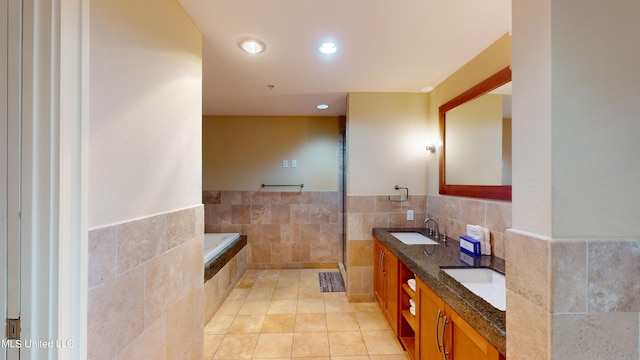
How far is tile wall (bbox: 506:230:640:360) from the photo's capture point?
0.61 metres

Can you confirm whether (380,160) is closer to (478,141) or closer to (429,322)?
(478,141)

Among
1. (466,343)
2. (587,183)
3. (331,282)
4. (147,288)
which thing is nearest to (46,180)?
(147,288)

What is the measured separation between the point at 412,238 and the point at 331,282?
1412mm

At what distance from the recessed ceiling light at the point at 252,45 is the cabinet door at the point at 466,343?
6.54 feet

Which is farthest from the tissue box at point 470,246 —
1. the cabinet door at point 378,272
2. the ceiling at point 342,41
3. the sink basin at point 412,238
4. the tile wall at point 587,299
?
the ceiling at point 342,41

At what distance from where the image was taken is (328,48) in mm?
1817

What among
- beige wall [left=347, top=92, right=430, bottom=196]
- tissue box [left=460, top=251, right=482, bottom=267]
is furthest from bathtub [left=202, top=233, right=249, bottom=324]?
Answer: tissue box [left=460, top=251, right=482, bottom=267]

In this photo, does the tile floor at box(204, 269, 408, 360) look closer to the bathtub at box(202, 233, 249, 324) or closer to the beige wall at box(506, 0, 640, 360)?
the bathtub at box(202, 233, 249, 324)

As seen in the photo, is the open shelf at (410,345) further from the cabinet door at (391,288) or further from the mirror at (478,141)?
the mirror at (478,141)

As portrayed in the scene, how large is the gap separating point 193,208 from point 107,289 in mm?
649

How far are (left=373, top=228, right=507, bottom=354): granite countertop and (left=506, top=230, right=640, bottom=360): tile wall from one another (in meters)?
0.29

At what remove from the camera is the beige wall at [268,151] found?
3.85 m

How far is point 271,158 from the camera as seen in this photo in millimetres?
3875

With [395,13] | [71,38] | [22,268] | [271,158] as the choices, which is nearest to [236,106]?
[271,158]
